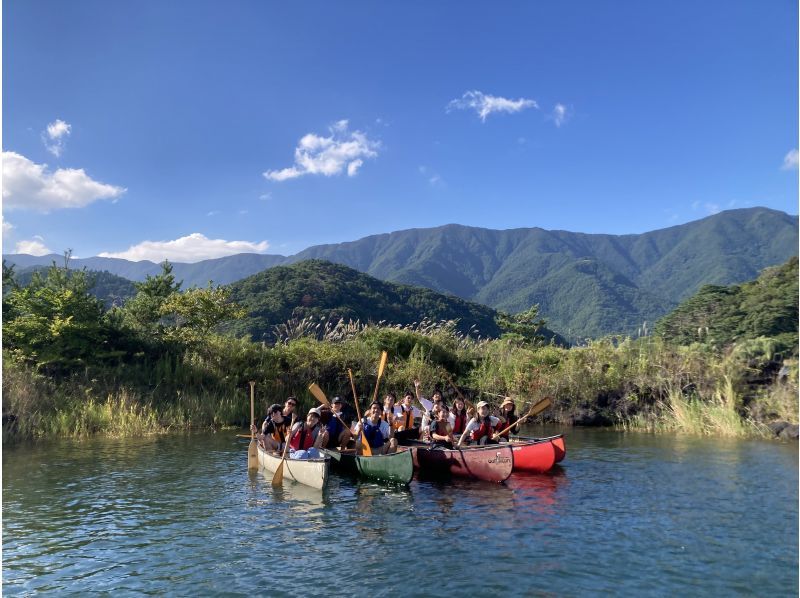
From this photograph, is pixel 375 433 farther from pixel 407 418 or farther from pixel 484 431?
pixel 484 431

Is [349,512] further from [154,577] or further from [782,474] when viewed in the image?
[782,474]

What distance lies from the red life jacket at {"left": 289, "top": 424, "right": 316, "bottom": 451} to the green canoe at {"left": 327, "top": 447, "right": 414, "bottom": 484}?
2.49ft

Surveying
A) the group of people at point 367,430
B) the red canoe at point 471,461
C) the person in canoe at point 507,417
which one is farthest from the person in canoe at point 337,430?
the person in canoe at point 507,417

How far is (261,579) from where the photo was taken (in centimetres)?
719

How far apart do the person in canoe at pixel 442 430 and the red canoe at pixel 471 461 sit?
40 cm

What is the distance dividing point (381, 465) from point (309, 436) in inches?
67.9

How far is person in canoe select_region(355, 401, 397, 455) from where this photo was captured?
13.0 meters

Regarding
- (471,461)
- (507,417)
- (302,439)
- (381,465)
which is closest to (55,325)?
(302,439)

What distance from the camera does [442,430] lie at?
1391 cm

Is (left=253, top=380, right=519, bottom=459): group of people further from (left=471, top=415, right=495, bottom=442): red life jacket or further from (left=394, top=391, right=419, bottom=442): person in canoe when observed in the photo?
(left=394, top=391, right=419, bottom=442): person in canoe

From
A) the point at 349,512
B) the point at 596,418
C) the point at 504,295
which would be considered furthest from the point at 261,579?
the point at 504,295

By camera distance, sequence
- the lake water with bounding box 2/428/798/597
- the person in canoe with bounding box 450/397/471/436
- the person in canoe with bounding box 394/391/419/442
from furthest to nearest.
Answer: the person in canoe with bounding box 394/391/419/442 < the person in canoe with bounding box 450/397/471/436 < the lake water with bounding box 2/428/798/597

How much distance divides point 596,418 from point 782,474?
27.3 ft

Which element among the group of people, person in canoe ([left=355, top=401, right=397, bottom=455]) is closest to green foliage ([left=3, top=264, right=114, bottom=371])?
the group of people
